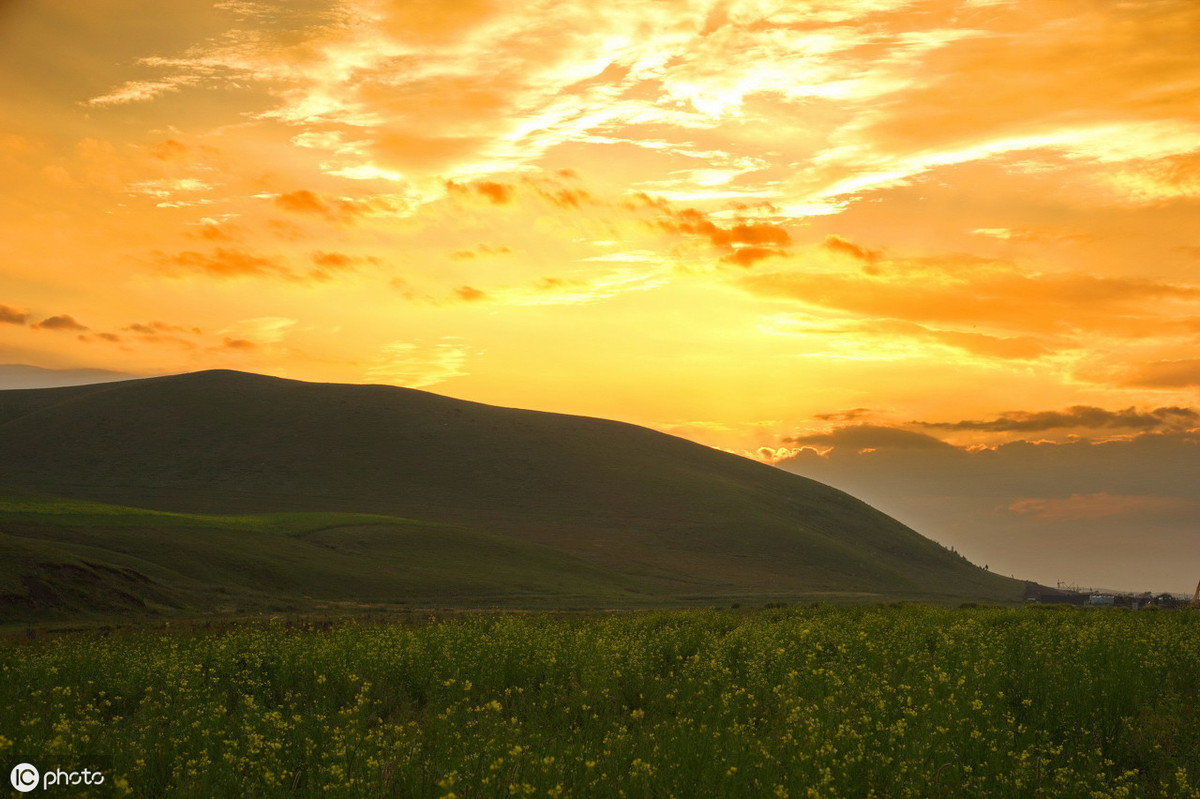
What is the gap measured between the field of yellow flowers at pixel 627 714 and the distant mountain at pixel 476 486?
64544 mm

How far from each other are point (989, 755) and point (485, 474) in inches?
5761

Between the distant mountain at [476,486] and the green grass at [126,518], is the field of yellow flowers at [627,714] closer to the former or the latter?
the green grass at [126,518]

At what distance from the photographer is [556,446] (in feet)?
570

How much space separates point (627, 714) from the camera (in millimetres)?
13883

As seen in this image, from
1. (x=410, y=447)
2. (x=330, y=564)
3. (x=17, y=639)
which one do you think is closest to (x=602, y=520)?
(x=410, y=447)

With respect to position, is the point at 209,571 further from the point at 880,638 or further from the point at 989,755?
the point at 989,755

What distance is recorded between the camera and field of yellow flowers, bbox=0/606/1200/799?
9766 mm

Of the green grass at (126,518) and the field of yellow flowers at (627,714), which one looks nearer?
the field of yellow flowers at (627,714)

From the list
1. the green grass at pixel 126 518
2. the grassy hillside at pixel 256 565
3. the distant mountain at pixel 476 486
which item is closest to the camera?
the grassy hillside at pixel 256 565

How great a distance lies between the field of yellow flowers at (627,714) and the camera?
977cm

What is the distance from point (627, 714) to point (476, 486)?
13722 cm

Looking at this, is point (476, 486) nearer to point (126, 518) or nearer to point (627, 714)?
point (126, 518)

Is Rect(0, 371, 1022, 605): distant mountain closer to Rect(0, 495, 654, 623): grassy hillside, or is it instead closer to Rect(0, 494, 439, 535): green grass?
Rect(0, 495, 654, 623): grassy hillside

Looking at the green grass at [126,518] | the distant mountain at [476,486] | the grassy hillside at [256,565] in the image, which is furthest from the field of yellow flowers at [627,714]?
the distant mountain at [476,486]
